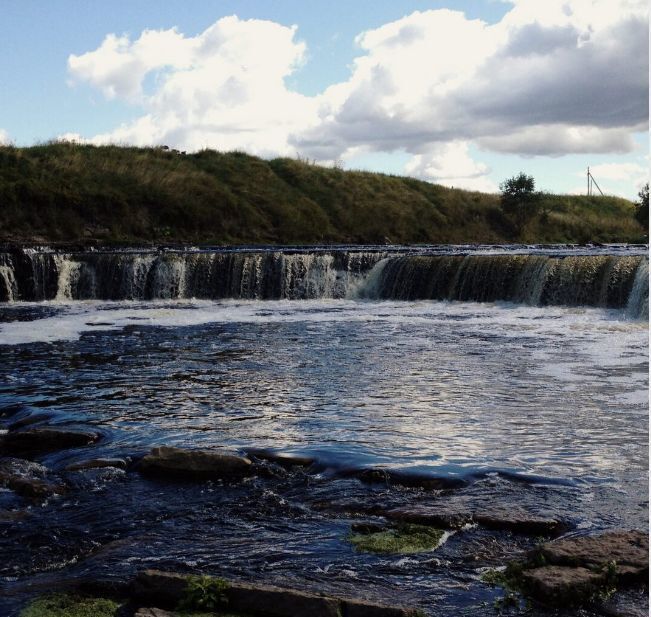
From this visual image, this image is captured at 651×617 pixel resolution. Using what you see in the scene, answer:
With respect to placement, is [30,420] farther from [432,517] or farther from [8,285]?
[8,285]

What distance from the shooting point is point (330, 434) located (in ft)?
33.6

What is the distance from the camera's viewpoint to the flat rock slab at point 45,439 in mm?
9969

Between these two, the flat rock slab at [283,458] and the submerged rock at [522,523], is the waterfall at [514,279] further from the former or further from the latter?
the submerged rock at [522,523]

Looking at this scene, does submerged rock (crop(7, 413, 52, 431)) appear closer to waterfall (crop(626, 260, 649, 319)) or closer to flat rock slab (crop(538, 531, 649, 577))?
flat rock slab (crop(538, 531, 649, 577))

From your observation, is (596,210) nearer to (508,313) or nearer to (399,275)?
(399,275)

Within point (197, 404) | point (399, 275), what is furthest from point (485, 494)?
point (399, 275)

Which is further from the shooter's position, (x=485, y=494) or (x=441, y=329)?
(x=441, y=329)

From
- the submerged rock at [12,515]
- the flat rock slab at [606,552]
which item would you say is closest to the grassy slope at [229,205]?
the submerged rock at [12,515]

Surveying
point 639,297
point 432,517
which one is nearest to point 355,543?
point 432,517

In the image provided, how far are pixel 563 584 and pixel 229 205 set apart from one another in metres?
51.4

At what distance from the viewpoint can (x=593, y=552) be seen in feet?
19.7

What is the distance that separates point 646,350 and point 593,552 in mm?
12004

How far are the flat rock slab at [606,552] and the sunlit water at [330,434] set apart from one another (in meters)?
0.45

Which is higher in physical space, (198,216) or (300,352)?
(198,216)
